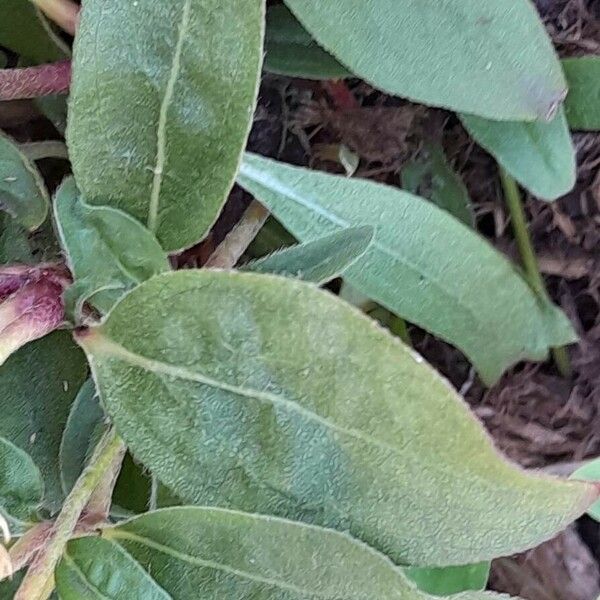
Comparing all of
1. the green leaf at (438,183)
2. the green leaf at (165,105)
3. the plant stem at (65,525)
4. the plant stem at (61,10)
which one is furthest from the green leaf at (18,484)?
the green leaf at (438,183)

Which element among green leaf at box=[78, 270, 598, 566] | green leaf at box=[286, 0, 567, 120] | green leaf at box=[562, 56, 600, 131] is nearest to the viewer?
green leaf at box=[78, 270, 598, 566]

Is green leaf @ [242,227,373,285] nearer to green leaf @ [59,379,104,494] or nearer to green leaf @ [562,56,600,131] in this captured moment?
green leaf @ [59,379,104,494]

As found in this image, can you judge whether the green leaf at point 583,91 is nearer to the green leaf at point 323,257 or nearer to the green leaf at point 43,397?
the green leaf at point 323,257

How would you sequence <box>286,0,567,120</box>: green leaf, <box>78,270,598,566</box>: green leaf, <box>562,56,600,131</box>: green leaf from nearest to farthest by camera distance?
<box>78,270,598,566</box>: green leaf → <box>286,0,567,120</box>: green leaf → <box>562,56,600,131</box>: green leaf

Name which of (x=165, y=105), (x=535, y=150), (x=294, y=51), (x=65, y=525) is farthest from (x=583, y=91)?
(x=65, y=525)

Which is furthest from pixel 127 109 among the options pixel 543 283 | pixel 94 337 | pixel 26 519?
pixel 543 283

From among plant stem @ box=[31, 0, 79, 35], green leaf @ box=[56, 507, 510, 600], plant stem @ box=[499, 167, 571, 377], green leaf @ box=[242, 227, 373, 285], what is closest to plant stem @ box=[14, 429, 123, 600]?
green leaf @ box=[56, 507, 510, 600]

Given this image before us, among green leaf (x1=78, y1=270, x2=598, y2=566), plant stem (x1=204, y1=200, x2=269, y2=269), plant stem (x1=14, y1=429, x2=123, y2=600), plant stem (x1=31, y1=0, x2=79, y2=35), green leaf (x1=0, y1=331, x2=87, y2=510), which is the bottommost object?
green leaf (x1=0, y1=331, x2=87, y2=510)
